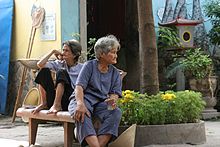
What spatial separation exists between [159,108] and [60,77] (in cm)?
117

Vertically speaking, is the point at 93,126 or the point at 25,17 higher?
the point at 25,17

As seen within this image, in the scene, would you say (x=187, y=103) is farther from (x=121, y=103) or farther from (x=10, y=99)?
(x=10, y=99)

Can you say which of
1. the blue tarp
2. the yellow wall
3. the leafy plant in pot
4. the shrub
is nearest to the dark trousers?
the shrub

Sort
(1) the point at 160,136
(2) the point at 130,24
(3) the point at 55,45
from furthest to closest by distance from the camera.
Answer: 1. (2) the point at 130,24
2. (3) the point at 55,45
3. (1) the point at 160,136

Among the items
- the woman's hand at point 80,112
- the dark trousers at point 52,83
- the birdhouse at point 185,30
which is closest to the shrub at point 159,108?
the dark trousers at point 52,83

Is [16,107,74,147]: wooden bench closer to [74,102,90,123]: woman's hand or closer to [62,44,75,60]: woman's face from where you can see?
[74,102,90,123]: woman's hand

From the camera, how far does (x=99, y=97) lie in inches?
177

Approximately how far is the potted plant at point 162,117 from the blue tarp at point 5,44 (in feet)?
14.0

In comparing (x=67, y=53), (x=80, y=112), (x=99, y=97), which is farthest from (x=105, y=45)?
(x=67, y=53)

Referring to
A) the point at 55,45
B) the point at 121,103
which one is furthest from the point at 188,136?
the point at 55,45

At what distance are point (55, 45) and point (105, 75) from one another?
3642 millimetres

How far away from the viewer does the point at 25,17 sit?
28.8 feet

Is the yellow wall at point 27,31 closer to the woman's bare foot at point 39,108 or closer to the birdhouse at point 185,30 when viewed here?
the birdhouse at point 185,30

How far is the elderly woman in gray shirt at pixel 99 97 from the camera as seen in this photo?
4281 mm
